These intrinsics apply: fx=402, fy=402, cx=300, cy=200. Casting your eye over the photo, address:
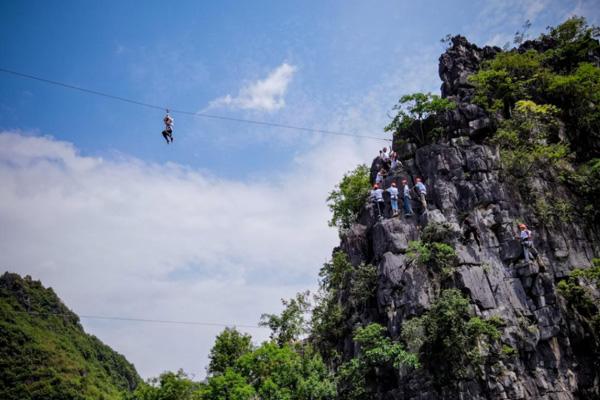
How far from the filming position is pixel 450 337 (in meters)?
16.9

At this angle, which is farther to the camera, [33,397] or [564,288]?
[33,397]

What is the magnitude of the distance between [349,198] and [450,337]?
13.8 m

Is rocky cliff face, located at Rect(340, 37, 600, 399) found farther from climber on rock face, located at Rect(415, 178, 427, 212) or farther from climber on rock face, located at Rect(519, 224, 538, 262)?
climber on rock face, located at Rect(415, 178, 427, 212)

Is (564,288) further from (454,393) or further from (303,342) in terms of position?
(303,342)

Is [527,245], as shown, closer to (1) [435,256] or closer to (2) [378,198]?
(1) [435,256]

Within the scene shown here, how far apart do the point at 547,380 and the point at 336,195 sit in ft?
59.6

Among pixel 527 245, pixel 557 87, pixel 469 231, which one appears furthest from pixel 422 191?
pixel 557 87

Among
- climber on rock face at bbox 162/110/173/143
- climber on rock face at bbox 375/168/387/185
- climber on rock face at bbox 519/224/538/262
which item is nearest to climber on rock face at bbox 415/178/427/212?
climber on rock face at bbox 375/168/387/185

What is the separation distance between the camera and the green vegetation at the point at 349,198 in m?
28.3

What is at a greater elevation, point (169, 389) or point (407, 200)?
point (407, 200)

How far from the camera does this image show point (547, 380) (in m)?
16.7

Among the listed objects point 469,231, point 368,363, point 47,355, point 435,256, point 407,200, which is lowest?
point 368,363

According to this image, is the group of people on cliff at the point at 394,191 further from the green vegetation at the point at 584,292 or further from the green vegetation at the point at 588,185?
the green vegetation at the point at 588,185

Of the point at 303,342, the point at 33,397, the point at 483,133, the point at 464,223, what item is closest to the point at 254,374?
the point at 303,342
